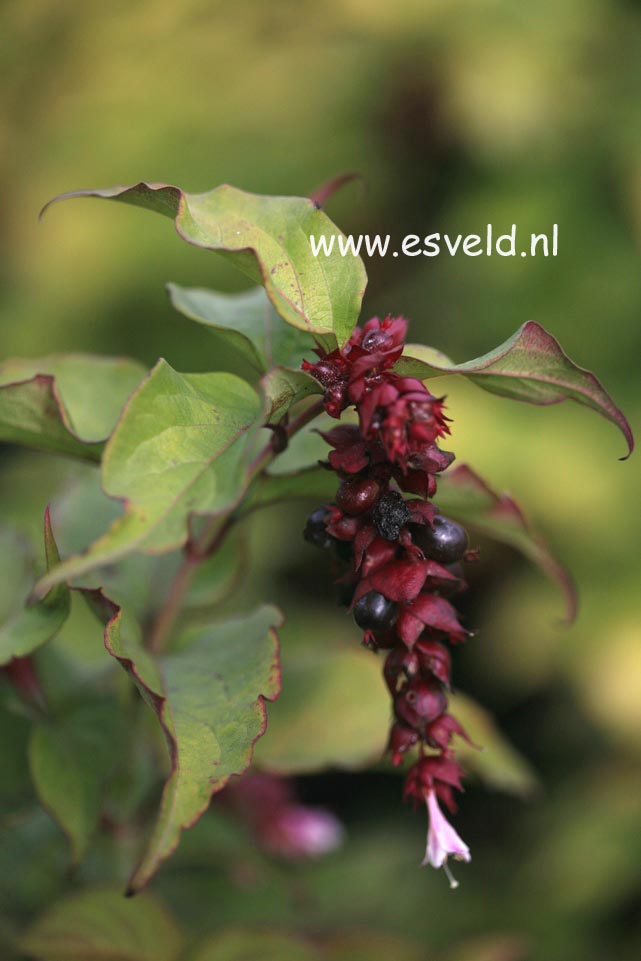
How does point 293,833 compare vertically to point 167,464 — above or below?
below

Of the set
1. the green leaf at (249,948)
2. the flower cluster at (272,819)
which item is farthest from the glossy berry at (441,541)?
the flower cluster at (272,819)

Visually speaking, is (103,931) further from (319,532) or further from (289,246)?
(289,246)

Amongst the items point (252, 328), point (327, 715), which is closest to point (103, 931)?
point (327, 715)

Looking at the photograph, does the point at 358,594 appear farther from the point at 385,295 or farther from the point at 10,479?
the point at 385,295

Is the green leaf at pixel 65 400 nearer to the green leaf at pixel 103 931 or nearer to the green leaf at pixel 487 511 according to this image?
the green leaf at pixel 487 511

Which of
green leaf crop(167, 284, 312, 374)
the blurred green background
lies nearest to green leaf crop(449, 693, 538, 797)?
green leaf crop(167, 284, 312, 374)

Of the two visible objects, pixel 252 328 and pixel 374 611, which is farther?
pixel 252 328

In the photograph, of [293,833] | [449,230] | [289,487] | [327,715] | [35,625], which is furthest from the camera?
[449,230]
